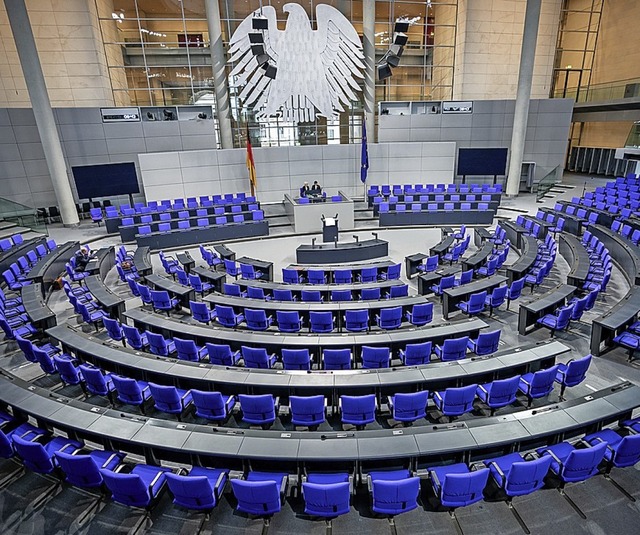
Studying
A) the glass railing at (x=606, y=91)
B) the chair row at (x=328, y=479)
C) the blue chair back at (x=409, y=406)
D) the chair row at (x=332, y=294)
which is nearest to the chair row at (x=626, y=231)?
the chair row at (x=332, y=294)

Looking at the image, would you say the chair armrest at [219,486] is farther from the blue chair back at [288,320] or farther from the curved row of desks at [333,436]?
the blue chair back at [288,320]

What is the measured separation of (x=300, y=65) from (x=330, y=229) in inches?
411

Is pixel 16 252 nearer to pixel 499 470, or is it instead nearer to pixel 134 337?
pixel 134 337

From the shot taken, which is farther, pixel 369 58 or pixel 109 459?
pixel 369 58

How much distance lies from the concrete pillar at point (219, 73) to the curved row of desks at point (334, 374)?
→ 17.8 m

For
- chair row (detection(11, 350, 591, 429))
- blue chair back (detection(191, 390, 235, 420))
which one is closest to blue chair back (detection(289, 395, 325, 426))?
chair row (detection(11, 350, 591, 429))

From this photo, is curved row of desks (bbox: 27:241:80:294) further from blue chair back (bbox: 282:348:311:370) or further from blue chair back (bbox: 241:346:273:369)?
blue chair back (bbox: 282:348:311:370)

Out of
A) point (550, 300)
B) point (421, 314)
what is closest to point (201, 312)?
point (421, 314)

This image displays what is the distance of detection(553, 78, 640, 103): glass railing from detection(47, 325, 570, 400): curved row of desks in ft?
76.6

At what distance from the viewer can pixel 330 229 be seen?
16.0 m

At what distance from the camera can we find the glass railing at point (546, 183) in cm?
2309

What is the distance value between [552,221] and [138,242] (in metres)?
16.9

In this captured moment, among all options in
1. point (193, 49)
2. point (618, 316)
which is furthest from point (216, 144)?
point (618, 316)

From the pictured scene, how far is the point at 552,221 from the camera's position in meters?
16.5
